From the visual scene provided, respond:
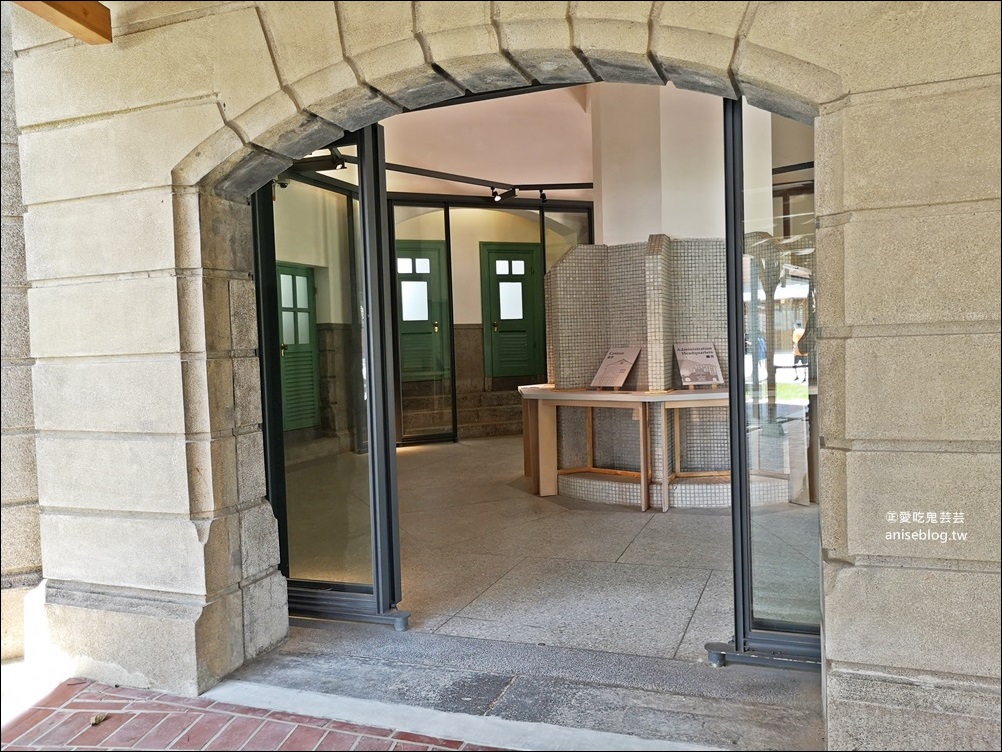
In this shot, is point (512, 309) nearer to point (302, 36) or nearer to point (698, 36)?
point (302, 36)

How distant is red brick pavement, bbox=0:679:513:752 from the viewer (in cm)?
267

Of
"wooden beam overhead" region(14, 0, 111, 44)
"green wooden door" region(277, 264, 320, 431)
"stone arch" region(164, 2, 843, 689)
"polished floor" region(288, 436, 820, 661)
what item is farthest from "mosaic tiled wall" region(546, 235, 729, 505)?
"wooden beam overhead" region(14, 0, 111, 44)

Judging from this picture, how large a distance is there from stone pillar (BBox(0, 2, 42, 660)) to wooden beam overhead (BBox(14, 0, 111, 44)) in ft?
2.19

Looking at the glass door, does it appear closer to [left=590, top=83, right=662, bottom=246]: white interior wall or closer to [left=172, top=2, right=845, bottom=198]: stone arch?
[left=172, top=2, right=845, bottom=198]: stone arch

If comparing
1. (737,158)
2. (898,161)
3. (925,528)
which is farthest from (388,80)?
(925,528)

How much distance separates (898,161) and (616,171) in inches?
166

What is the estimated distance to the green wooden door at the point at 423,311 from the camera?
9.77 m

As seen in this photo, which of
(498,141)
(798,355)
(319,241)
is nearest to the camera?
(798,355)

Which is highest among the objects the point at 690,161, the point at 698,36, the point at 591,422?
the point at 690,161

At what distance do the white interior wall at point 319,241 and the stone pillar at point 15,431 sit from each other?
115 centimetres

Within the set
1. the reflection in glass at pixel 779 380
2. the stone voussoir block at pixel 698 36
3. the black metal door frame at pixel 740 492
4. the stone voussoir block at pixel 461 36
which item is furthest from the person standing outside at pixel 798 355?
the stone voussoir block at pixel 461 36

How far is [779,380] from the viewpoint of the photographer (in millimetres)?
3078

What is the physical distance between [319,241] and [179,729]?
7.10ft

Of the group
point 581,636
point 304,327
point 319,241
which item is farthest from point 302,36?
point 581,636
